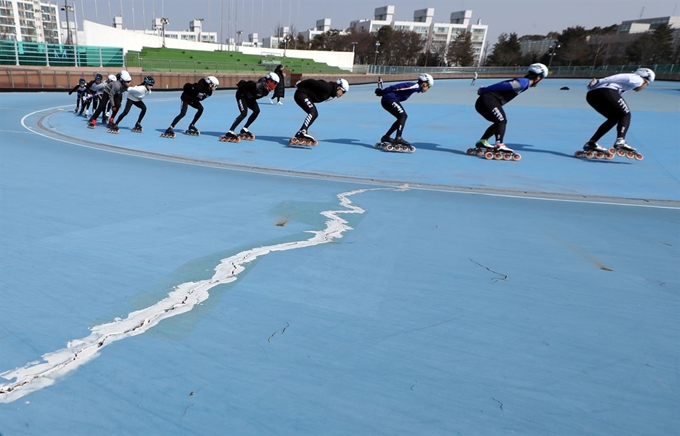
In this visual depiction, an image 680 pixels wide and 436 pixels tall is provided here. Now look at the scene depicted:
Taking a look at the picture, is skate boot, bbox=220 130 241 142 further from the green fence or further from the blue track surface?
the green fence

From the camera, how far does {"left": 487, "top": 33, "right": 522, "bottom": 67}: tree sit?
92.1 meters

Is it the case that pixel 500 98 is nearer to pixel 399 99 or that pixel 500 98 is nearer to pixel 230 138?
pixel 399 99

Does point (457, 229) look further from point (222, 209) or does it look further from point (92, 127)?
point (92, 127)

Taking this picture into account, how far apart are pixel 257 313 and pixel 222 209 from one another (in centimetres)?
274

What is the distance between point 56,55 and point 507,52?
88179 millimetres

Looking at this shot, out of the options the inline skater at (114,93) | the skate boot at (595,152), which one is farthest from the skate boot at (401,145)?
the inline skater at (114,93)

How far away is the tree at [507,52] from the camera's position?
92075mm

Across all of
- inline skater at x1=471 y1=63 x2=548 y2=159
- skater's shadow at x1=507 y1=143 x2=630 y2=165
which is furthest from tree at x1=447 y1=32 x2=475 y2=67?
inline skater at x1=471 y1=63 x2=548 y2=159

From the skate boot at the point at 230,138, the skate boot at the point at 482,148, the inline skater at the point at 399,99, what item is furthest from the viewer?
the skate boot at the point at 230,138

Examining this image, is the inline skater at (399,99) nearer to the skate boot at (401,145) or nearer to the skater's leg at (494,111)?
the skate boot at (401,145)

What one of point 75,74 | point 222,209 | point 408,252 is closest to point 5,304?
point 222,209

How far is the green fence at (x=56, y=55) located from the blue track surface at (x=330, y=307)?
2652 centimetres

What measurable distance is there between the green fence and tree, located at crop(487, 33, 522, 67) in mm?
82030

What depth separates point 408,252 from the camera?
420cm
